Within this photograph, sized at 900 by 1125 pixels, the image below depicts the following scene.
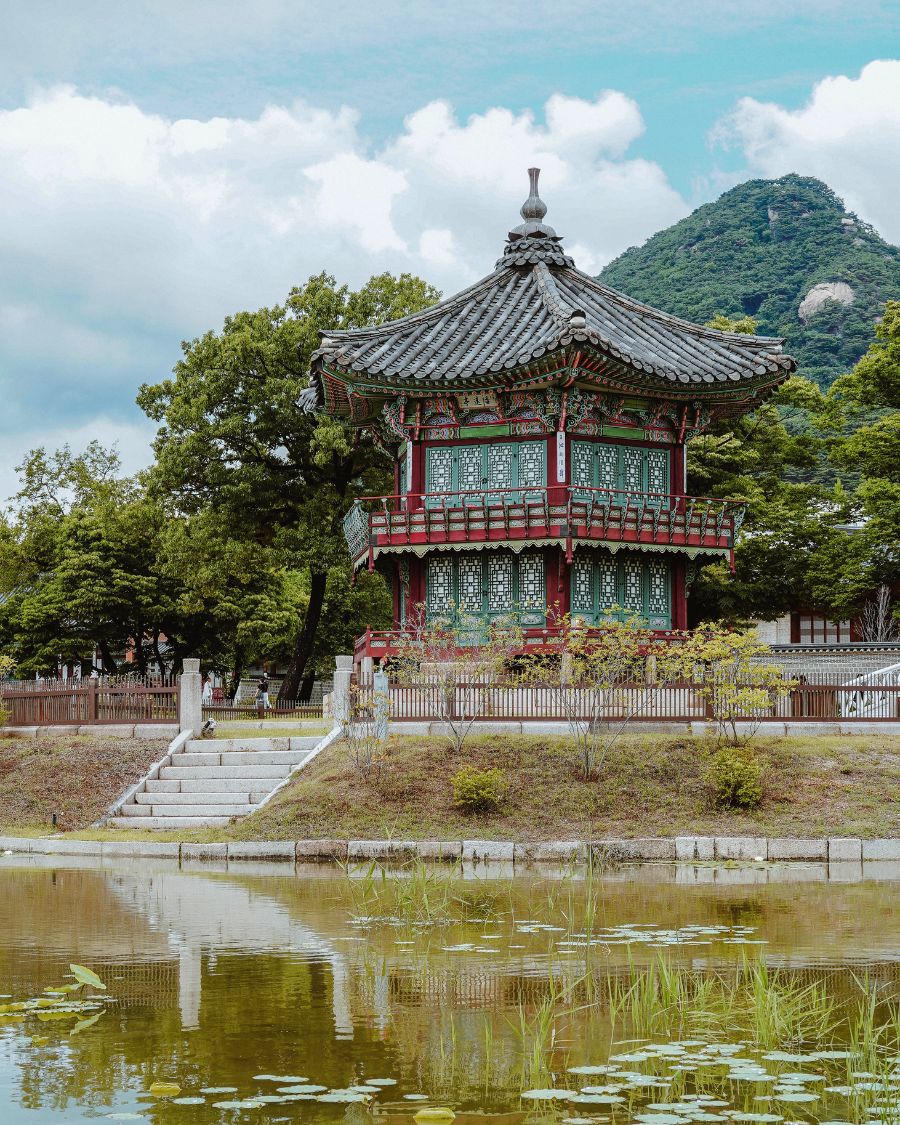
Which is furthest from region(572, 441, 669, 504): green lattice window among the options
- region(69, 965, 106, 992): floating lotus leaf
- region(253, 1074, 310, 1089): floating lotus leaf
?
region(253, 1074, 310, 1089): floating lotus leaf

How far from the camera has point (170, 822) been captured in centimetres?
2984

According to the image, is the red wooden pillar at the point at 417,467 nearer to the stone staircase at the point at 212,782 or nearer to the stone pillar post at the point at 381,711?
the stone staircase at the point at 212,782

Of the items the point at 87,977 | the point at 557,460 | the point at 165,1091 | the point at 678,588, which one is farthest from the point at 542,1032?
the point at 678,588

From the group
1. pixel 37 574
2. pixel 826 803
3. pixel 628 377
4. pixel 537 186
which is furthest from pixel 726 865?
pixel 37 574

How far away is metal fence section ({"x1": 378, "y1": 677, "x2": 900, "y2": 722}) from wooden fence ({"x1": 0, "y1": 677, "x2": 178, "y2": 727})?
635 centimetres

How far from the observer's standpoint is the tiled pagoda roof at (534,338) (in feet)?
130

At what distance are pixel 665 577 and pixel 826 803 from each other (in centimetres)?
1549

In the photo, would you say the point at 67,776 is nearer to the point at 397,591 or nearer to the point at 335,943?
the point at 397,591

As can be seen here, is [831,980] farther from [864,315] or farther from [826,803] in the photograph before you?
[864,315]

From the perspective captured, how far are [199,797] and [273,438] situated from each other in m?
22.1

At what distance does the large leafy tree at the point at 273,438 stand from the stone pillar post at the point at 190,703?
1426 cm

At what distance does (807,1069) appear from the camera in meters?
9.54

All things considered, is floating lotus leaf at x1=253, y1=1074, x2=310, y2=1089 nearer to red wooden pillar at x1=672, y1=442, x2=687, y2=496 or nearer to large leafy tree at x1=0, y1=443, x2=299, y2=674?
red wooden pillar at x1=672, y1=442, x2=687, y2=496

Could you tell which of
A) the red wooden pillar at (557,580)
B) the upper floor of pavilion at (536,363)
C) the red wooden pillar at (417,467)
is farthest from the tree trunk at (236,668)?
the red wooden pillar at (557,580)
